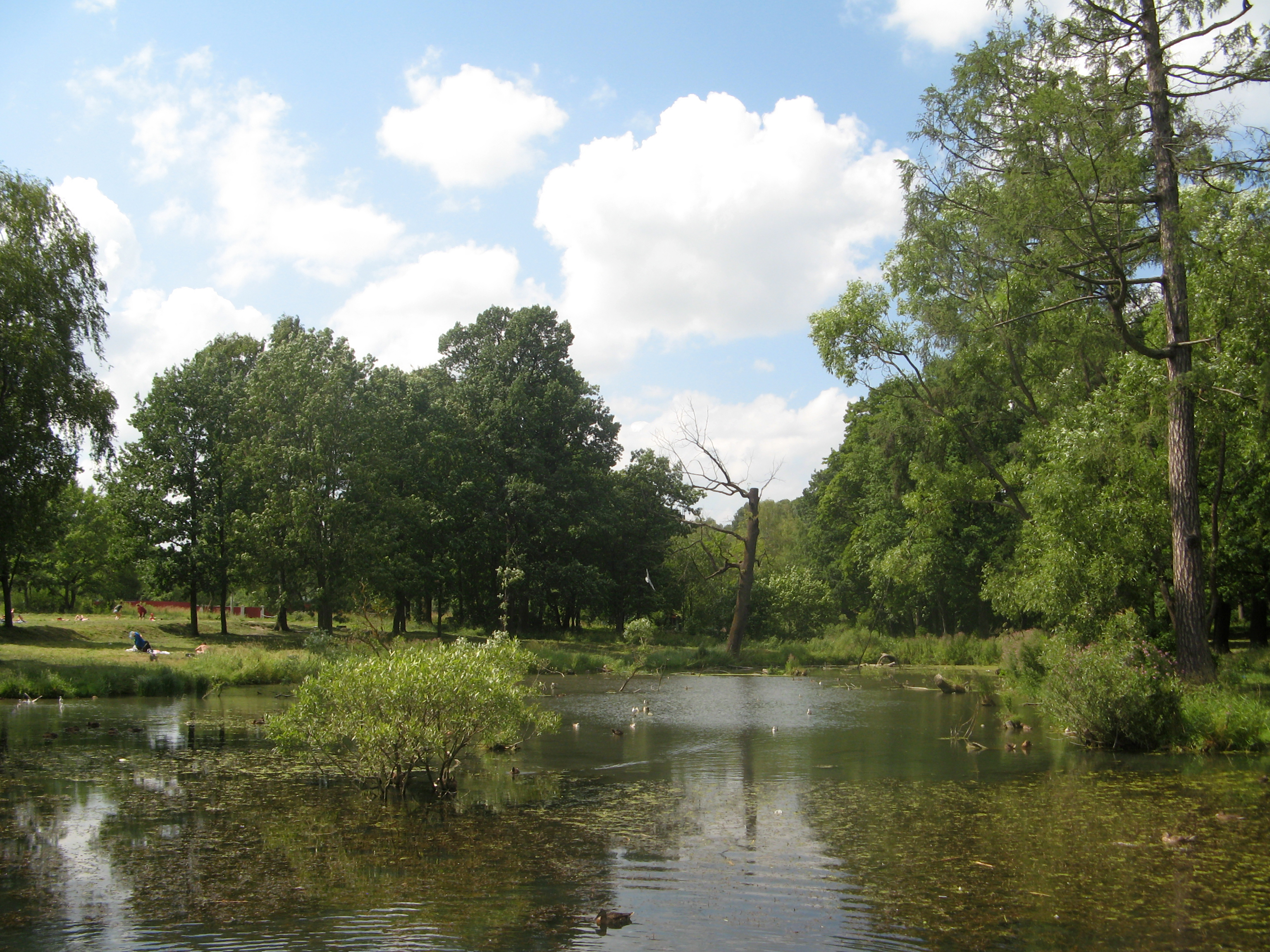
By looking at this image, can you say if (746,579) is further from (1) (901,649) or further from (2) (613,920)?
(2) (613,920)

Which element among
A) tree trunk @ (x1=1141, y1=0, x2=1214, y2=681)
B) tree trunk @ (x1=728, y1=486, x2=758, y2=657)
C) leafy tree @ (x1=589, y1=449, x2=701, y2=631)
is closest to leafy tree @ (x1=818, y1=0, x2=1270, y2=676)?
tree trunk @ (x1=1141, y1=0, x2=1214, y2=681)

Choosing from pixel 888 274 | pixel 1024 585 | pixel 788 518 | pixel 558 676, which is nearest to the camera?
pixel 1024 585

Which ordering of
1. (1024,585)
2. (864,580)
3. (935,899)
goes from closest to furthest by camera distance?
(935,899) < (1024,585) < (864,580)

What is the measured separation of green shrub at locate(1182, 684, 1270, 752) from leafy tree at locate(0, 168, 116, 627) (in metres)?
28.6

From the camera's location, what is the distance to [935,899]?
799cm

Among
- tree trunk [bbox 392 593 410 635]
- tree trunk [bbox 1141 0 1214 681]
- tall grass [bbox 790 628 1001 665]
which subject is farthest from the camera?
tree trunk [bbox 392 593 410 635]

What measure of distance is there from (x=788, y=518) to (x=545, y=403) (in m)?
74.4

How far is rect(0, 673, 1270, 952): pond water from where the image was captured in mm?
7172

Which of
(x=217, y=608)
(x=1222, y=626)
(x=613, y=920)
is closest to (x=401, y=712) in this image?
(x=613, y=920)

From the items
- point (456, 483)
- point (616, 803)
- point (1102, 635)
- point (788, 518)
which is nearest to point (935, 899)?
point (616, 803)

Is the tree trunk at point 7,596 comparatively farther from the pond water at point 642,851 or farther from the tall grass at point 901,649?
the tall grass at point 901,649

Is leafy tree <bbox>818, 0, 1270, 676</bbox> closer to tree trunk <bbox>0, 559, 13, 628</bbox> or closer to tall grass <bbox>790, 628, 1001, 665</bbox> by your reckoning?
tall grass <bbox>790, 628, 1001, 665</bbox>

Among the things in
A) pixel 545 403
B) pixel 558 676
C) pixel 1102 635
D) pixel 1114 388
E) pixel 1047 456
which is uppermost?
pixel 545 403

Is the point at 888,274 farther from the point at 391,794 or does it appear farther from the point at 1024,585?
the point at 391,794
